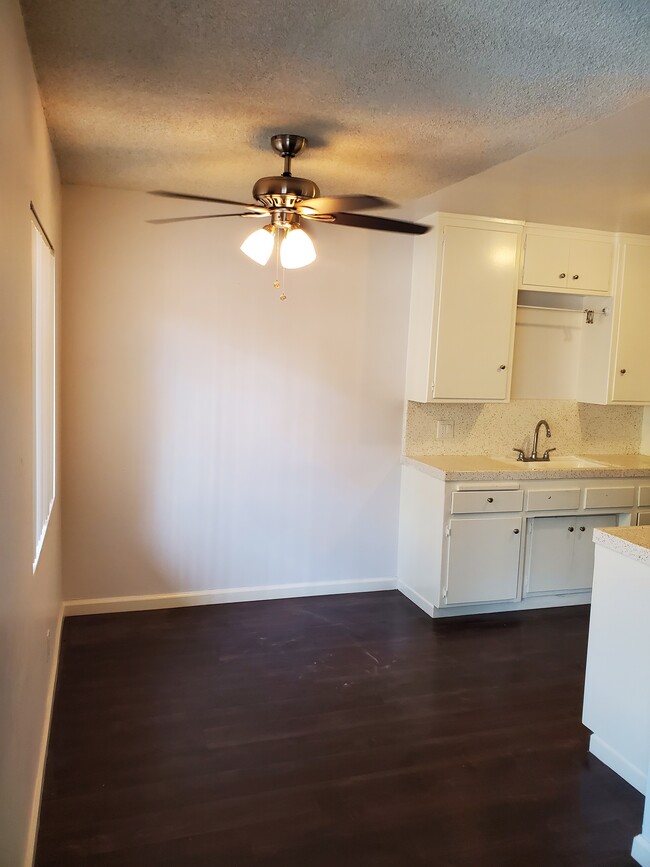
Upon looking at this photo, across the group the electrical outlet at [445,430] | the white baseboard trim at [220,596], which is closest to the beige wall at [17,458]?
the white baseboard trim at [220,596]

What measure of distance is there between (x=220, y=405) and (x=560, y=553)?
238cm

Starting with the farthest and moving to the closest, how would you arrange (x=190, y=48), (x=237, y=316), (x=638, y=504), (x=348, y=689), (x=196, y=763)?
(x=638, y=504)
(x=237, y=316)
(x=348, y=689)
(x=196, y=763)
(x=190, y=48)

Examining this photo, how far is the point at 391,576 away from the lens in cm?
450

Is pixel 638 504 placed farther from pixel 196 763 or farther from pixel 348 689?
pixel 196 763

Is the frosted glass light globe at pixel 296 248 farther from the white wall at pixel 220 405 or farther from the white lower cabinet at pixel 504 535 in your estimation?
the white lower cabinet at pixel 504 535

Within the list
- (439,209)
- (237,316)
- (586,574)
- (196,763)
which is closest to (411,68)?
(439,209)

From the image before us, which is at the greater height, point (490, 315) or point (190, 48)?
point (190, 48)

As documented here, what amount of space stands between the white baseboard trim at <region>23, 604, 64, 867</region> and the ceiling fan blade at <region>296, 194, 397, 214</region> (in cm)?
224

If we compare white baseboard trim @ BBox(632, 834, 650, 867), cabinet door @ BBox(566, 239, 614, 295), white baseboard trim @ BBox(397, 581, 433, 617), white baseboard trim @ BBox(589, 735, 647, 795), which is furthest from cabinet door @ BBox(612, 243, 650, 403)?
white baseboard trim @ BBox(632, 834, 650, 867)

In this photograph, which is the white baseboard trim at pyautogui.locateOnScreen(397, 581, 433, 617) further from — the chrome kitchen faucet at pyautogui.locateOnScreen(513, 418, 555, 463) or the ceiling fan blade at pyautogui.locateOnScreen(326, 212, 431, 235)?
the ceiling fan blade at pyautogui.locateOnScreen(326, 212, 431, 235)

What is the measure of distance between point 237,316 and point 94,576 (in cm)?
179

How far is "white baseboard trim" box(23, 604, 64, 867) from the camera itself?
197 centimetres

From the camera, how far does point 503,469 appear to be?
4055 mm

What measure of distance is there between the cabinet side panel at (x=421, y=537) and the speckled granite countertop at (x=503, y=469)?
0.08 m
